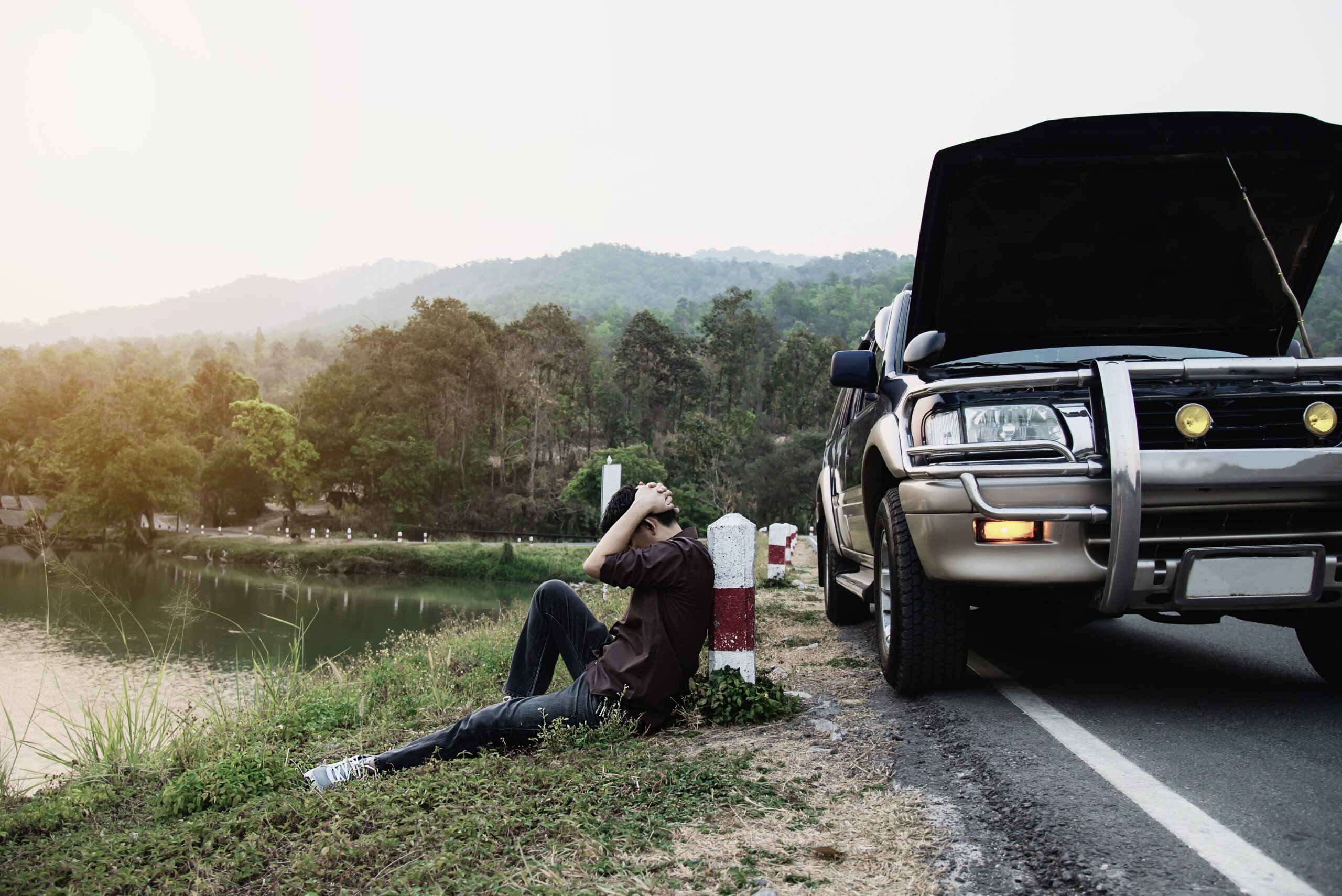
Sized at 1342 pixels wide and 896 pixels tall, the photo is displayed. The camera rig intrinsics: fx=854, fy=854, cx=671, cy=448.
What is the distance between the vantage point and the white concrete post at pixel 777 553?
12.2 m

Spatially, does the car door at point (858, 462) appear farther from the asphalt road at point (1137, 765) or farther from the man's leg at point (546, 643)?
the man's leg at point (546, 643)

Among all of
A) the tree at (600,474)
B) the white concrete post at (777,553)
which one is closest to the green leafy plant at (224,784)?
the white concrete post at (777,553)

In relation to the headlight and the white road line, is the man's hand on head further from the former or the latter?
the white road line

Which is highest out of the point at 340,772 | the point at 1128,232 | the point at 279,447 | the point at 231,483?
the point at 1128,232

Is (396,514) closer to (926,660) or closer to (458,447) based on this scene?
(458,447)

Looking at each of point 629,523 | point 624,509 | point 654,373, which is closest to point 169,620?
point 624,509

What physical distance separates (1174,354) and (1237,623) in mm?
2664

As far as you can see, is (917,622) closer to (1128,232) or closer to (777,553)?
(1128,232)

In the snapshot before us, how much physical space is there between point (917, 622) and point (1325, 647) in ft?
6.27

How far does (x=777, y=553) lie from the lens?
12445 mm

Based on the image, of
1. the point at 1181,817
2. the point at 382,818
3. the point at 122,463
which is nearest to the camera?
the point at 1181,817

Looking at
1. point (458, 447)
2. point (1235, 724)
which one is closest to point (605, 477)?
point (1235, 724)

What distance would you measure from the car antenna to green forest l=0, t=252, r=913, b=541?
162 feet

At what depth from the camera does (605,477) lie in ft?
38.5
